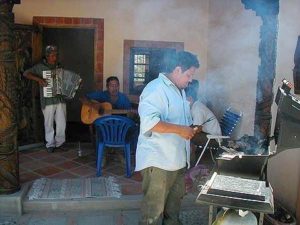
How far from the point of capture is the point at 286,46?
4398mm

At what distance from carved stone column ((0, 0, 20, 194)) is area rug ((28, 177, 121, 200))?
0.33 m

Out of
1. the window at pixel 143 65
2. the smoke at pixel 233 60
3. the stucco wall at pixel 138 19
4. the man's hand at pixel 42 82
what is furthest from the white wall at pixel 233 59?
the man's hand at pixel 42 82

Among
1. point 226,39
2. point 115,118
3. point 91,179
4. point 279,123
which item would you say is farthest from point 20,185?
point 226,39

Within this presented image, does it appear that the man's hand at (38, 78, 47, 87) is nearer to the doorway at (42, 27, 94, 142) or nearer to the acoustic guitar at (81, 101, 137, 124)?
the acoustic guitar at (81, 101, 137, 124)

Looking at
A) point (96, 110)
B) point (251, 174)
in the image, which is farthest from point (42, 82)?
point (251, 174)

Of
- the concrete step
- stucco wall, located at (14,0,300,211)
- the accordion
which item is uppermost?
stucco wall, located at (14,0,300,211)

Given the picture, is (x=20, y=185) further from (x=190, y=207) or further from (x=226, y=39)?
(x=226, y=39)

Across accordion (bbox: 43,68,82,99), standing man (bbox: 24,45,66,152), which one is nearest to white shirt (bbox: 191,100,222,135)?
accordion (bbox: 43,68,82,99)

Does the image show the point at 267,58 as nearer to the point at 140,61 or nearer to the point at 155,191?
the point at 155,191

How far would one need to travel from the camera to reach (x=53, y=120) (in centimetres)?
695

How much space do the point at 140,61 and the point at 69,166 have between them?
2612 mm

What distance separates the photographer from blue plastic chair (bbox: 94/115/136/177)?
5449mm

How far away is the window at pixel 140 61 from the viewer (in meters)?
7.40

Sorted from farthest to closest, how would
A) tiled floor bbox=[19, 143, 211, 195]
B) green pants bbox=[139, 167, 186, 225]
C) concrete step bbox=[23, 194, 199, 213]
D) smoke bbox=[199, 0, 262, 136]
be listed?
1. smoke bbox=[199, 0, 262, 136]
2. tiled floor bbox=[19, 143, 211, 195]
3. concrete step bbox=[23, 194, 199, 213]
4. green pants bbox=[139, 167, 186, 225]
